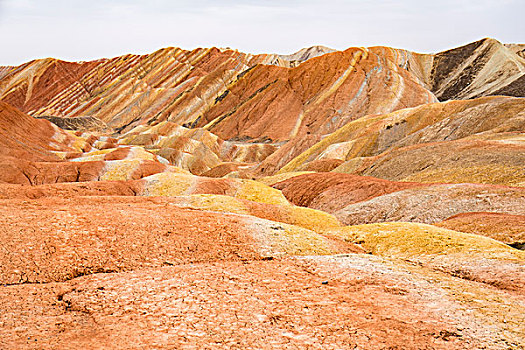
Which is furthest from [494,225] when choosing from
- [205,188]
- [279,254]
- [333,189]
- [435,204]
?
[205,188]

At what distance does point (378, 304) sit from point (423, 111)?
A: 71.3m

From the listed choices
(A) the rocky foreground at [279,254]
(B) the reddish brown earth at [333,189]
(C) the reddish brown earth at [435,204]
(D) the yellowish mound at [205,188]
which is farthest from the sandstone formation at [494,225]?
(D) the yellowish mound at [205,188]

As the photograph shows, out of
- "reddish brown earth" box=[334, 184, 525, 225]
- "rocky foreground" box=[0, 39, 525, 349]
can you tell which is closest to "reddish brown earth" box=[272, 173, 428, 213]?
"rocky foreground" box=[0, 39, 525, 349]

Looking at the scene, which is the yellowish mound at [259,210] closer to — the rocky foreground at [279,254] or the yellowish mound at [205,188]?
the rocky foreground at [279,254]

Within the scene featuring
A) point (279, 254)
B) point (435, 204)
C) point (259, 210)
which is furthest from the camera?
point (435, 204)

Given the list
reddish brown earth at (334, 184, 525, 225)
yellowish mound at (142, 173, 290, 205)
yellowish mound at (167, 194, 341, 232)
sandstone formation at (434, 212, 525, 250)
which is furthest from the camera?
yellowish mound at (142, 173, 290, 205)

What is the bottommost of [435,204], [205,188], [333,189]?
[333,189]

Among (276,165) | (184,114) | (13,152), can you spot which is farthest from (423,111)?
(184,114)

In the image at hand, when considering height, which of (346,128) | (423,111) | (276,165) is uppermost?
(423,111)

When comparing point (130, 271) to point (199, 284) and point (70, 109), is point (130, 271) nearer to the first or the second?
point (199, 284)

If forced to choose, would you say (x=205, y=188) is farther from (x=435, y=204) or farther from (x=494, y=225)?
(x=494, y=225)

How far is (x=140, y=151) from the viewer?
8275cm

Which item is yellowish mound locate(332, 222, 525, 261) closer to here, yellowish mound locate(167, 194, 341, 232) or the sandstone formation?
the sandstone formation

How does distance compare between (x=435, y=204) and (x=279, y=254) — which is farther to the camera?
(x=435, y=204)
